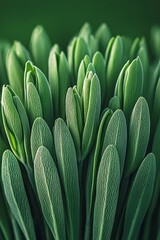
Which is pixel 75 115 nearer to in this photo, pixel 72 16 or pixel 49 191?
pixel 49 191

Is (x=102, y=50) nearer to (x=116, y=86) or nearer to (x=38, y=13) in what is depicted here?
(x=116, y=86)

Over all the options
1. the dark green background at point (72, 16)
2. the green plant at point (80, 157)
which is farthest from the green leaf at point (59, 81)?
the dark green background at point (72, 16)

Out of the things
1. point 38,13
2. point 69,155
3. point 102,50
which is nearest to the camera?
point 69,155

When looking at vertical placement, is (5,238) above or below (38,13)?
below

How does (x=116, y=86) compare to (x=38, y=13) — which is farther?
(x=38, y=13)

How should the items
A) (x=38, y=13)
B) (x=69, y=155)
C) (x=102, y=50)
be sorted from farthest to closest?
(x=38, y=13) → (x=102, y=50) → (x=69, y=155)

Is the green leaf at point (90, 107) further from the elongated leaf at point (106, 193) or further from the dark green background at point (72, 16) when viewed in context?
the dark green background at point (72, 16)

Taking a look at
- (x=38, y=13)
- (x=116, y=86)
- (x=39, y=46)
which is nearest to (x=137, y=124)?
(x=116, y=86)
